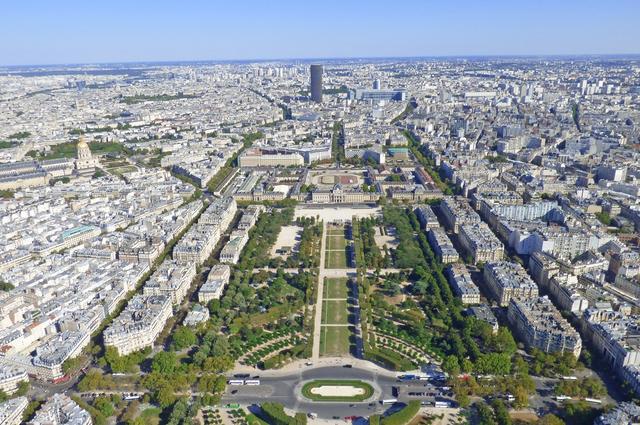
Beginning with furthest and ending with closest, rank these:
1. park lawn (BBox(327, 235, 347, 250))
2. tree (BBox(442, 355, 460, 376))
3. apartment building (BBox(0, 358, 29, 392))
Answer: park lawn (BBox(327, 235, 347, 250))
tree (BBox(442, 355, 460, 376))
apartment building (BBox(0, 358, 29, 392))

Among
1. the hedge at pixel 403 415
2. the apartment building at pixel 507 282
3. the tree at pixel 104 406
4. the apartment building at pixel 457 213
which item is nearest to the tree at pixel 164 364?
the tree at pixel 104 406

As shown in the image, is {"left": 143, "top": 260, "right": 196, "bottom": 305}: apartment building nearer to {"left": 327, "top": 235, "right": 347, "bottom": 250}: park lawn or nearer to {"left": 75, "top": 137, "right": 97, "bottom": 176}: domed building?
{"left": 327, "top": 235, "right": 347, "bottom": 250}: park lawn

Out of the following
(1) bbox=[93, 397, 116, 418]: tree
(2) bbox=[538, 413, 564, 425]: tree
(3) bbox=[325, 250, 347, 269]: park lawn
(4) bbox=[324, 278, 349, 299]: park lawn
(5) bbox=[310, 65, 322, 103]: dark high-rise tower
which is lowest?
(1) bbox=[93, 397, 116, 418]: tree

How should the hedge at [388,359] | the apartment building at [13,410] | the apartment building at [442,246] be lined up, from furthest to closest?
the apartment building at [442,246] → the hedge at [388,359] → the apartment building at [13,410]

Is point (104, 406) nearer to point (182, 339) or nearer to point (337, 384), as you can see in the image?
point (182, 339)

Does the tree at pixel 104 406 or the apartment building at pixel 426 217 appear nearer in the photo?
the tree at pixel 104 406

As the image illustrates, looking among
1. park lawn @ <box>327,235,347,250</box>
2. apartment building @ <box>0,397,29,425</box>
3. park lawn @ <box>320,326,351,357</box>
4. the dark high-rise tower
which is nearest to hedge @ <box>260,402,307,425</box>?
park lawn @ <box>320,326,351,357</box>

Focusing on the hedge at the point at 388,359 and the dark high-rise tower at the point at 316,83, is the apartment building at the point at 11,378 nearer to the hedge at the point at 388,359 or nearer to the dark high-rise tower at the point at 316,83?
the hedge at the point at 388,359
